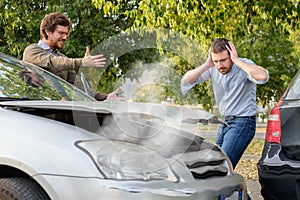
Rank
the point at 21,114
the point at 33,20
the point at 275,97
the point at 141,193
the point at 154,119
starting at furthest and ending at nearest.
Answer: the point at 275,97, the point at 33,20, the point at 154,119, the point at 21,114, the point at 141,193

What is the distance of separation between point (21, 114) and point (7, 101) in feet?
1.38

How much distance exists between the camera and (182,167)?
3.00 metres

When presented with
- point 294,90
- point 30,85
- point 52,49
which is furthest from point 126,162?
point 52,49

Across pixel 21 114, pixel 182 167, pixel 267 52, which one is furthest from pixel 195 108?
pixel 267 52

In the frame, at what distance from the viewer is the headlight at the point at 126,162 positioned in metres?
2.78

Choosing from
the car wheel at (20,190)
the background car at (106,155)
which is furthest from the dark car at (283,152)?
the car wheel at (20,190)

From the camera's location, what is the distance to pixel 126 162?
2.86 meters

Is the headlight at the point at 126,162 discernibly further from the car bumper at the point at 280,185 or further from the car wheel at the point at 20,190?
the car bumper at the point at 280,185

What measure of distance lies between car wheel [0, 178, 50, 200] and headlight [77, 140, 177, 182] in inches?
13.6

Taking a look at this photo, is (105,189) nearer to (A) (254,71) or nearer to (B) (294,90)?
(B) (294,90)

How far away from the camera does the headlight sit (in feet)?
9.13

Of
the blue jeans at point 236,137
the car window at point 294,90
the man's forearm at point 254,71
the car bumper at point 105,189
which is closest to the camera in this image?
the car bumper at point 105,189

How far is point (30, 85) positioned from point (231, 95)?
5.81ft

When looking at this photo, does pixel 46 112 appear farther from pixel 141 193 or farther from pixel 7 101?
pixel 141 193
